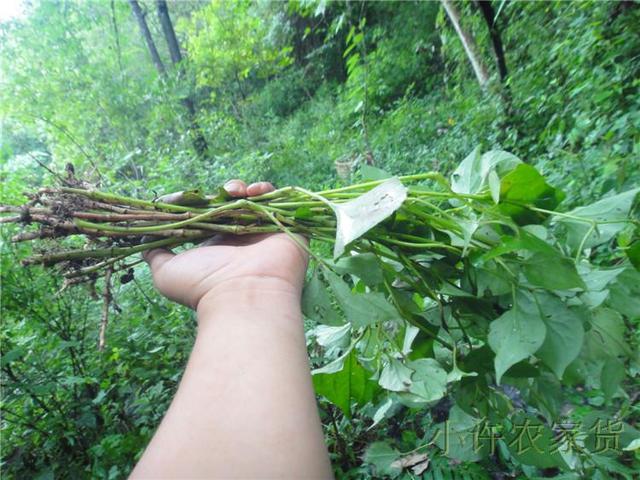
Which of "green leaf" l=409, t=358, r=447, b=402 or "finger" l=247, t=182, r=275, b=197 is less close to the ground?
"finger" l=247, t=182, r=275, b=197

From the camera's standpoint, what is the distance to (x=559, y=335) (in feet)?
1.65

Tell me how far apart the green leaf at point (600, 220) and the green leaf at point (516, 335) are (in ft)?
0.41

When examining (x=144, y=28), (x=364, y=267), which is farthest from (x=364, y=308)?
(x=144, y=28)

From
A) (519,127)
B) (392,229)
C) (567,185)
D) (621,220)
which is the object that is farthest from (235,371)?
(519,127)

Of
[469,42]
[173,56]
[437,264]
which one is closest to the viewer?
[437,264]

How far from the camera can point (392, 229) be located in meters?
0.60

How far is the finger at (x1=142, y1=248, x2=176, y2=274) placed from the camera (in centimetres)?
68

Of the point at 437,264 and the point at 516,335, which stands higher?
the point at 437,264

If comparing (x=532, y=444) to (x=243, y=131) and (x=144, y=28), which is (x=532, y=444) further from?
(x=144, y=28)

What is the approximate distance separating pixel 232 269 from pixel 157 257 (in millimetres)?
177

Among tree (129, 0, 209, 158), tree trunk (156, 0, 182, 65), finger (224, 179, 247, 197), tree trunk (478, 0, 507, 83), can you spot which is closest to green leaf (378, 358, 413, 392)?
finger (224, 179, 247, 197)

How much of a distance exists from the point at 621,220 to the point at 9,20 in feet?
21.5

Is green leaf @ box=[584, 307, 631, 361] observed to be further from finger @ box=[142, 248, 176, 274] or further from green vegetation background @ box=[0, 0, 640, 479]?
finger @ box=[142, 248, 176, 274]

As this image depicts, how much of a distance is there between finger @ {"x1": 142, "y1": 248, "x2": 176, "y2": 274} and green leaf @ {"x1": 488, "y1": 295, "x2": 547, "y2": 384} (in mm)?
502
